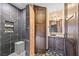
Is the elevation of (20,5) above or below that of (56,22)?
above

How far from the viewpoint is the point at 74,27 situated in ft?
5.87

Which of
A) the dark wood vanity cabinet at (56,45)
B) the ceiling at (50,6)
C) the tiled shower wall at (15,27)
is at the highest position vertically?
the ceiling at (50,6)

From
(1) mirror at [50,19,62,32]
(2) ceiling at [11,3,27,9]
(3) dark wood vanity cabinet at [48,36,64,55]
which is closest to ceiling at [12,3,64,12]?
(2) ceiling at [11,3,27,9]

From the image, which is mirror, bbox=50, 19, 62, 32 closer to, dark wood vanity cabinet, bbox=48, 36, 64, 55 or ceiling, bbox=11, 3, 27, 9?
dark wood vanity cabinet, bbox=48, 36, 64, 55

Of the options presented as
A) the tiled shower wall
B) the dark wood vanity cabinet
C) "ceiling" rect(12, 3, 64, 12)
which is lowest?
the dark wood vanity cabinet

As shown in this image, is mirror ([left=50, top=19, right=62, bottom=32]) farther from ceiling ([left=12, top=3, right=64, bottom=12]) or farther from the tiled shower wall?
the tiled shower wall

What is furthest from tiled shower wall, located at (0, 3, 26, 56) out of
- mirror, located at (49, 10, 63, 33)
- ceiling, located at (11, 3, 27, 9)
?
mirror, located at (49, 10, 63, 33)

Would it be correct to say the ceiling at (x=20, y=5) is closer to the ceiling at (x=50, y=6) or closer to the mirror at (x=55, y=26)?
the ceiling at (x=50, y=6)

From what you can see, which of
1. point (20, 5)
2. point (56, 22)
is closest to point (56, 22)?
point (56, 22)

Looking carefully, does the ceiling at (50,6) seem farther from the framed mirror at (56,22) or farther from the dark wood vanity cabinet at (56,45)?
the dark wood vanity cabinet at (56,45)

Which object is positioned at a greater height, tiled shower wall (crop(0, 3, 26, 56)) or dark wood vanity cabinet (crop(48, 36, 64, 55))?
tiled shower wall (crop(0, 3, 26, 56))

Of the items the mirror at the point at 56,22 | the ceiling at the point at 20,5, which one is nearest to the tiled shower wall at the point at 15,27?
the ceiling at the point at 20,5

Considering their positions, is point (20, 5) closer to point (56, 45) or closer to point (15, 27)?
point (15, 27)

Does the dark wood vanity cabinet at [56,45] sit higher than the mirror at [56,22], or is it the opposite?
the mirror at [56,22]
